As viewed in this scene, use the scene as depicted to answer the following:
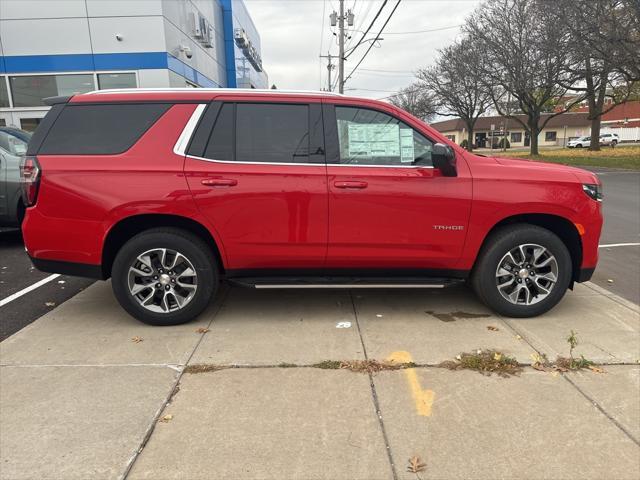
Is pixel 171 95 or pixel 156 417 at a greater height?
pixel 171 95

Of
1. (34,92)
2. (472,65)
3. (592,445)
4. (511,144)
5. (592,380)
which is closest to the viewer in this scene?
(592,445)

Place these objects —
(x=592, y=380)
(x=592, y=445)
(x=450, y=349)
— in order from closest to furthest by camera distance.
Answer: (x=592, y=445), (x=592, y=380), (x=450, y=349)

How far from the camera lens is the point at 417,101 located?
67.4 metres

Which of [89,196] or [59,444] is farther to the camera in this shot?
[89,196]

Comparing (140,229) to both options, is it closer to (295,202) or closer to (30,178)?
(30,178)

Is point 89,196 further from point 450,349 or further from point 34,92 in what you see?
point 34,92

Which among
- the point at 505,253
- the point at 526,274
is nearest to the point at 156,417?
the point at 505,253

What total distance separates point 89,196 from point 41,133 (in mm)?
710

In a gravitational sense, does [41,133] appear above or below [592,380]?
above

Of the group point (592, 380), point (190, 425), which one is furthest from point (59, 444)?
point (592, 380)

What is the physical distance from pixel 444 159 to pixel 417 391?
1.90 meters

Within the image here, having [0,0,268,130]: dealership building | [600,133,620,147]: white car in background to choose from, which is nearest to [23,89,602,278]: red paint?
[0,0,268,130]: dealership building

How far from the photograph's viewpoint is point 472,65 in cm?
3550

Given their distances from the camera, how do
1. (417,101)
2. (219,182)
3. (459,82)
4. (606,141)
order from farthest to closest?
(417,101)
(606,141)
(459,82)
(219,182)
